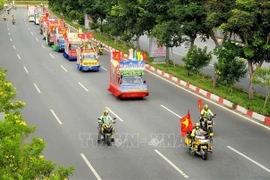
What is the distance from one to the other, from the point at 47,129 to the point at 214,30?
16.7 m

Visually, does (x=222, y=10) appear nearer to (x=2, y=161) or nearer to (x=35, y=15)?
(x=2, y=161)

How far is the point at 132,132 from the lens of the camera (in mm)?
21047

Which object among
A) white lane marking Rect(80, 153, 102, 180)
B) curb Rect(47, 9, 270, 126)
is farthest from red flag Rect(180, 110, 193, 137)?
curb Rect(47, 9, 270, 126)

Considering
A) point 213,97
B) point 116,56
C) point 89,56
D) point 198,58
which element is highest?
point 116,56

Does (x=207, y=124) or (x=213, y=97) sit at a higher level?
(x=207, y=124)

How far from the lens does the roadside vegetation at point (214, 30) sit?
24156 mm

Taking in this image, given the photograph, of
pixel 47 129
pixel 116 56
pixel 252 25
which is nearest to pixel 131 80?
pixel 116 56

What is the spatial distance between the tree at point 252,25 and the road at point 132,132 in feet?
11.9

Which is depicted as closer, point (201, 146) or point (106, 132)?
point (201, 146)

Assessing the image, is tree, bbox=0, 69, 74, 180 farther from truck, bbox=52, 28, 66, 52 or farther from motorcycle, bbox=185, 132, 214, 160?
truck, bbox=52, 28, 66, 52

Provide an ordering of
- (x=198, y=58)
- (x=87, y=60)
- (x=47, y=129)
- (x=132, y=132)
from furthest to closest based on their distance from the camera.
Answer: (x=87, y=60), (x=198, y=58), (x=47, y=129), (x=132, y=132)

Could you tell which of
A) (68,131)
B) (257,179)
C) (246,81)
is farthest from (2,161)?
(246,81)

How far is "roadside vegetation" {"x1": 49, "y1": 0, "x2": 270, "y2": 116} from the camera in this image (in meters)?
24.2

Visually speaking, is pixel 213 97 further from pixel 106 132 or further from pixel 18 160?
pixel 18 160
